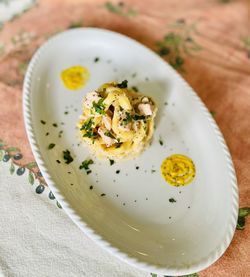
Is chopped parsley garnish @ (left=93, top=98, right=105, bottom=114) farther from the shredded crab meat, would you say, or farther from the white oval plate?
the white oval plate

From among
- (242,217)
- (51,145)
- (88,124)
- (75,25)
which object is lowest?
Result: (242,217)

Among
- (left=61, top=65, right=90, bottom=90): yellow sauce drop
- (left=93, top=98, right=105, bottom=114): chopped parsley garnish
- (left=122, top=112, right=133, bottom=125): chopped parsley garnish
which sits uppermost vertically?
(left=93, top=98, right=105, bottom=114): chopped parsley garnish

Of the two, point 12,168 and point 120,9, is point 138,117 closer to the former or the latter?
point 12,168

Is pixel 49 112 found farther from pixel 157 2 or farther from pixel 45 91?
pixel 157 2

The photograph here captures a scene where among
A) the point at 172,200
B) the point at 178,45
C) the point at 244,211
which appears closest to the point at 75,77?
the point at 178,45

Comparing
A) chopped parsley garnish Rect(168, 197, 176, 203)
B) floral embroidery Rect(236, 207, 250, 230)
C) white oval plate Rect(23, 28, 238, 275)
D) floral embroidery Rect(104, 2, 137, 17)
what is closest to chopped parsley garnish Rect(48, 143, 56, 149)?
white oval plate Rect(23, 28, 238, 275)

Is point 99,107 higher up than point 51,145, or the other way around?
point 99,107
